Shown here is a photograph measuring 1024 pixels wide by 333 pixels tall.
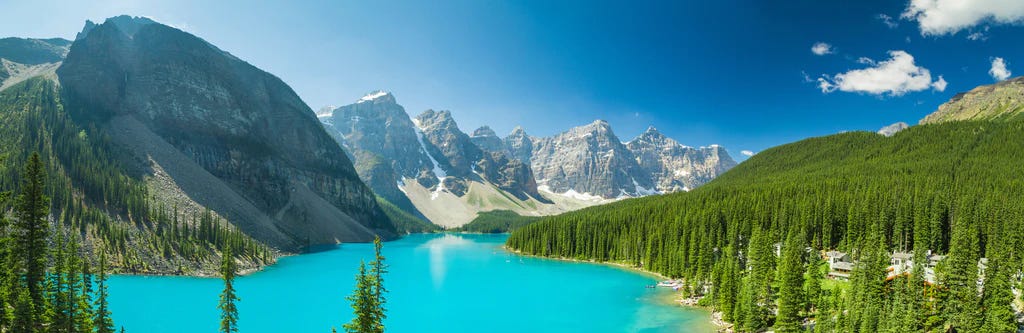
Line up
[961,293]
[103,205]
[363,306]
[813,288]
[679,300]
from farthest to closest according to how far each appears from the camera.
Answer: [103,205] → [679,300] → [813,288] → [961,293] → [363,306]

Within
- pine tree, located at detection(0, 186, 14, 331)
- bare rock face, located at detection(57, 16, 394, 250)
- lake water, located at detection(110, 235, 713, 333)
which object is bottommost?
lake water, located at detection(110, 235, 713, 333)

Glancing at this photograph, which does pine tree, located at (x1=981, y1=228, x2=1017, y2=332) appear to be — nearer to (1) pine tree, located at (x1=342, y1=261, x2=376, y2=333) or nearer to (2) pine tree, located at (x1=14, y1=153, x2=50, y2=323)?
(1) pine tree, located at (x1=342, y1=261, x2=376, y2=333)

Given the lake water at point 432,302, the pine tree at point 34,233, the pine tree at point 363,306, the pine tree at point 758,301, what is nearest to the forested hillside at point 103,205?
the lake water at point 432,302

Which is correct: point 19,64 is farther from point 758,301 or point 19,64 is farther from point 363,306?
point 758,301

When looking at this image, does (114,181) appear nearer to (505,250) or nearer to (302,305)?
(302,305)

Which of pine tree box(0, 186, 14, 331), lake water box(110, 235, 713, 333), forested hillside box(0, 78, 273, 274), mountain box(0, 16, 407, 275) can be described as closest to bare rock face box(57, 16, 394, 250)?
mountain box(0, 16, 407, 275)

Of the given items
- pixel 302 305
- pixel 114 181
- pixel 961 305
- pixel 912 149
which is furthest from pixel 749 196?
pixel 114 181

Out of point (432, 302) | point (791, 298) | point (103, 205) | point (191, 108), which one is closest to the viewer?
point (791, 298)

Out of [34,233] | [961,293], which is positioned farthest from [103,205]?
[961,293]
